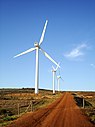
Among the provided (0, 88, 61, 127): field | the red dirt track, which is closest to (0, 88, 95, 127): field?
(0, 88, 61, 127): field

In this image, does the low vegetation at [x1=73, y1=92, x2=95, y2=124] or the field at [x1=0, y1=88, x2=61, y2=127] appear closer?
the field at [x1=0, y1=88, x2=61, y2=127]

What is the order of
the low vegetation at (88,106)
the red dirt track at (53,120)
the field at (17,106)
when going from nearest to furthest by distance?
the red dirt track at (53,120)
the field at (17,106)
the low vegetation at (88,106)

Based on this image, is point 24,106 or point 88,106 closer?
point 88,106

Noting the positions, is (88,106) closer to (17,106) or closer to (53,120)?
(17,106)

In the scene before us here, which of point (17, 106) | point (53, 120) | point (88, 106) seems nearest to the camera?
point (53, 120)

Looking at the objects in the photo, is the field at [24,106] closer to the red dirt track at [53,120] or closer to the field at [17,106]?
the field at [17,106]

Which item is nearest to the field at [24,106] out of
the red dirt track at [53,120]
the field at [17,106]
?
the field at [17,106]

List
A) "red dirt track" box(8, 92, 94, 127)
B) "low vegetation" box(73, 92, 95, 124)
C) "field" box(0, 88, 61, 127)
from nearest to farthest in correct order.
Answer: "red dirt track" box(8, 92, 94, 127), "field" box(0, 88, 61, 127), "low vegetation" box(73, 92, 95, 124)

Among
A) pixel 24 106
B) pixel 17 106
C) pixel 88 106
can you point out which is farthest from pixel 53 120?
→ pixel 17 106

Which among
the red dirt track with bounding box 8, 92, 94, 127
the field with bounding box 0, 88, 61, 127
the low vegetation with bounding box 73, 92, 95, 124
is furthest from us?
the low vegetation with bounding box 73, 92, 95, 124

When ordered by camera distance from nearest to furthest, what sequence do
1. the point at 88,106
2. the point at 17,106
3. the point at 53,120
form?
1. the point at 53,120
2. the point at 88,106
3. the point at 17,106

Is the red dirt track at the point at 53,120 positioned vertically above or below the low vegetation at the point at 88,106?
below

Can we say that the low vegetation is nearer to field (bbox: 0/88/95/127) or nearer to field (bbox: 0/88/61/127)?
field (bbox: 0/88/95/127)

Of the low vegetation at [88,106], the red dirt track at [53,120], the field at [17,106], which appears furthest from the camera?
the low vegetation at [88,106]
